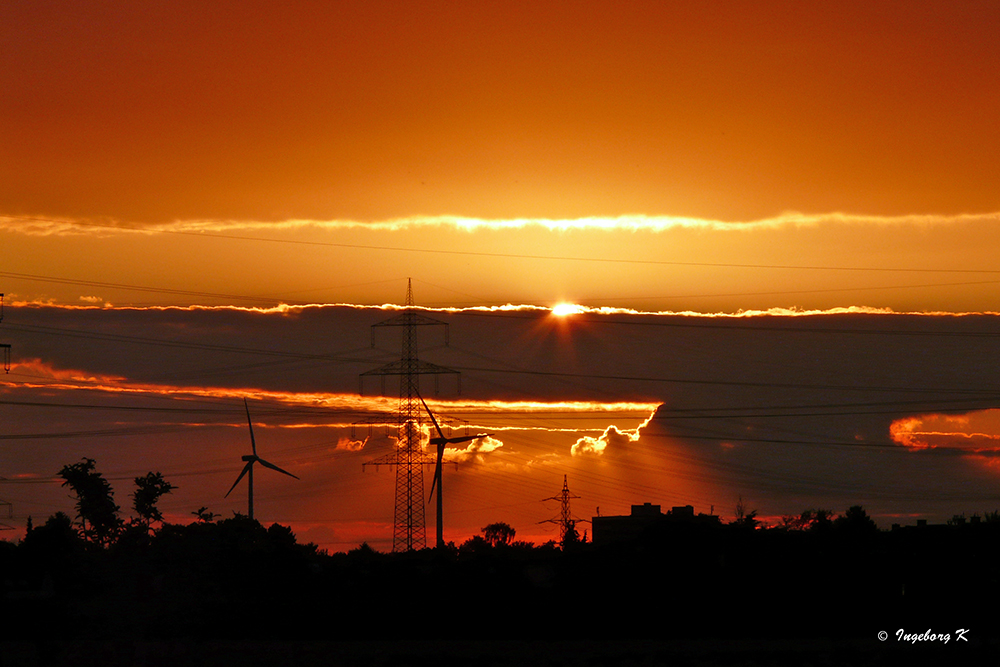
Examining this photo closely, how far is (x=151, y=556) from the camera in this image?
5817 inches

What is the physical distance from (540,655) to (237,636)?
2823 centimetres

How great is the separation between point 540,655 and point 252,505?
9426 centimetres

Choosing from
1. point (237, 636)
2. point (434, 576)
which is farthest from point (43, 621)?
point (434, 576)

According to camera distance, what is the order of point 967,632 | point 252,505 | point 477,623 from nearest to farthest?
point 967,632 → point 477,623 → point 252,505

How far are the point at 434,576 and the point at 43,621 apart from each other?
37.6m

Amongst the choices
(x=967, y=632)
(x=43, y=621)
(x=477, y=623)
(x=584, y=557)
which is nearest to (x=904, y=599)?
(x=967, y=632)

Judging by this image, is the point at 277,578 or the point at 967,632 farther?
the point at 277,578

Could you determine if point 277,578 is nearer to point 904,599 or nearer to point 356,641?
point 356,641

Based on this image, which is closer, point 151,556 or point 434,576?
point 434,576

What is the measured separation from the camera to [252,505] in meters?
190

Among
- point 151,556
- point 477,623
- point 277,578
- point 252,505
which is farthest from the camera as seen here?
point 252,505

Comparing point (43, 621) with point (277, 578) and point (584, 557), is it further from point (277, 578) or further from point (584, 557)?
point (584, 557)

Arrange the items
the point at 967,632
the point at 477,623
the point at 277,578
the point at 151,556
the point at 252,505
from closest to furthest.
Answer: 1. the point at 967,632
2. the point at 477,623
3. the point at 277,578
4. the point at 151,556
5. the point at 252,505

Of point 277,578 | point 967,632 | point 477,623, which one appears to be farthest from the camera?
point 277,578
